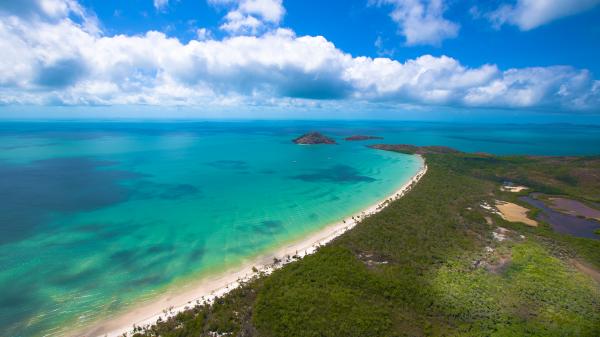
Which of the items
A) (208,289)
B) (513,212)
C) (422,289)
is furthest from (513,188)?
(208,289)

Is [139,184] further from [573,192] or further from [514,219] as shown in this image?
[573,192]

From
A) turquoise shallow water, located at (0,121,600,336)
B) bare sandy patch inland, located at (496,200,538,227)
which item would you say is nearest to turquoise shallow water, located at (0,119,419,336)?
turquoise shallow water, located at (0,121,600,336)

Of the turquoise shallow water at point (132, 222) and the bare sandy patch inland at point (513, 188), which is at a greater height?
the turquoise shallow water at point (132, 222)

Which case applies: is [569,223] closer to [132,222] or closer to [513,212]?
[513,212]

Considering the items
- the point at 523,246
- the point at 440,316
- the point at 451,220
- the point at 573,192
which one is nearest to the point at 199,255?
the point at 440,316

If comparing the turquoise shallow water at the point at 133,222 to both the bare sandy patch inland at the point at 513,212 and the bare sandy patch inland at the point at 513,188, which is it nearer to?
the bare sandy patch inland at the point at 513,212

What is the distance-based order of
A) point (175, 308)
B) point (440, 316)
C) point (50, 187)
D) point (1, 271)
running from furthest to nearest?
point (50, 187) → point (1, 271) → point (175, 308) → point (440, 316)

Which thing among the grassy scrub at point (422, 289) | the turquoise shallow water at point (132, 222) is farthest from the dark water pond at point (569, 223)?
the turquoise shallow water at point (132, 222)
